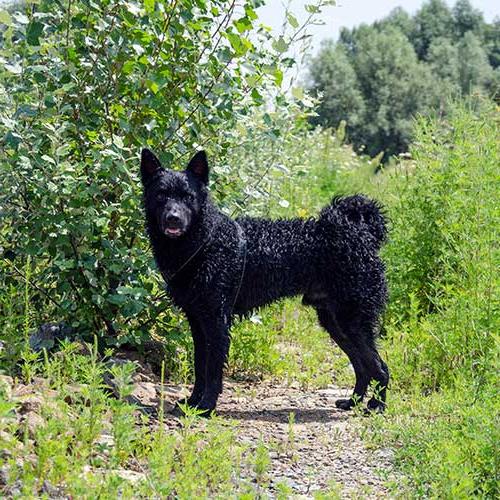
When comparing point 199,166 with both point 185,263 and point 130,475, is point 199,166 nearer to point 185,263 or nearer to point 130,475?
point 185,263

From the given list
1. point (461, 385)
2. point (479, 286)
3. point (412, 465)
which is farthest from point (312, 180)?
point (412, 465)

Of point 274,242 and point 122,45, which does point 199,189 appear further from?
point 122,45

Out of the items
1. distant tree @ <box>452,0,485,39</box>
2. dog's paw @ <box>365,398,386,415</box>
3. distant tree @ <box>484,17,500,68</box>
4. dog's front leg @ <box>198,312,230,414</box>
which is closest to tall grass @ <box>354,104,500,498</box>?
dog's paw @ <box>365,398,386,415</box>

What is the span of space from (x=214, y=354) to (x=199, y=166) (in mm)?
1202

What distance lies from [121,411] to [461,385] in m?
2.22

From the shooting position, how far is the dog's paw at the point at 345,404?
572 centimetres

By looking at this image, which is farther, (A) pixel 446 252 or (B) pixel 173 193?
(A) pixel 446 252

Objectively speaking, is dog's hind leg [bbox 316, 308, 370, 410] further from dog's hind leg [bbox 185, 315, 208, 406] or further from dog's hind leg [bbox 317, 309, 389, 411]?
dog's hind leg [bbox 185, 315, 208, 406]

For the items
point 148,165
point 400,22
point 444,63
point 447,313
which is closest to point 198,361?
point 148,165

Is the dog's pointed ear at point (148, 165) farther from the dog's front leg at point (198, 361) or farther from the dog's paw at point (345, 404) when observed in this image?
the dog's paw at point (345, 404)

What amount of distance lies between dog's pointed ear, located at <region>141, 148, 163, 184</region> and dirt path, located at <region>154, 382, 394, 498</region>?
147 centimetres

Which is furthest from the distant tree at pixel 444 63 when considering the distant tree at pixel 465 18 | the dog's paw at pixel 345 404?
the dog's paw at pixel 345 404

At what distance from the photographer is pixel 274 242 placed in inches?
219

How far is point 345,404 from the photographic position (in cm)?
577
